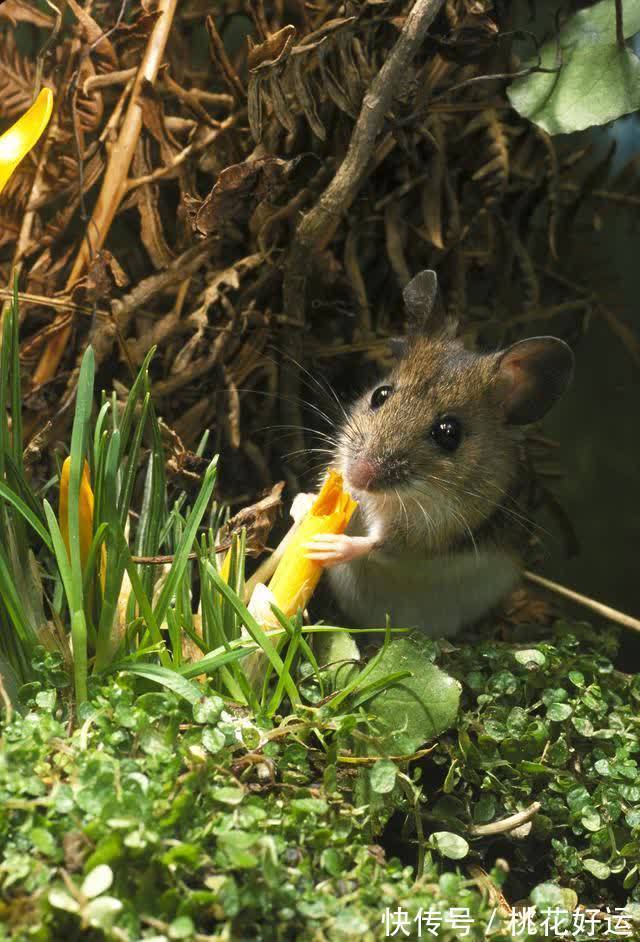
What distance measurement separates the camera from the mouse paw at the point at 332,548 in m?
2.43

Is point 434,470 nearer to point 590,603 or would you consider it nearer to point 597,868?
point 590,603

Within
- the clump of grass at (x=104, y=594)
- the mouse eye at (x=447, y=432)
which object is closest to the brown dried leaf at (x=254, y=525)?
the clump of grass at (x=104, y=594)

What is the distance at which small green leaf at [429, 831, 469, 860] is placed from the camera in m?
1.97

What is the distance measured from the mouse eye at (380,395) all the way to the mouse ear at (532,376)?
33cm

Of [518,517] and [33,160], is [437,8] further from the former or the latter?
[518,517]

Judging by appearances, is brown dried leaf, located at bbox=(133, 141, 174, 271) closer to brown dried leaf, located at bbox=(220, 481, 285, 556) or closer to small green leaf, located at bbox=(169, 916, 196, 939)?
brown dried leaf, located at bbox=(220, 481, 285, 556)

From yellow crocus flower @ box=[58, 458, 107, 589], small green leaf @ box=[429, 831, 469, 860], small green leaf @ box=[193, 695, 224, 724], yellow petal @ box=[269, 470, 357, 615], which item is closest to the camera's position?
small green leaf @ box=[193, 695, 224, 724]

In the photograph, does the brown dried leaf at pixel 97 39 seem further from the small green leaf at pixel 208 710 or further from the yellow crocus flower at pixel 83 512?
the small green leaf at pixel 208 710

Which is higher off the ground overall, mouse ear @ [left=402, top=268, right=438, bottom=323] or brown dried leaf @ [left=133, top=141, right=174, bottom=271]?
brown dried leaf @ [left=133, top=141, right=174, bottom=271]

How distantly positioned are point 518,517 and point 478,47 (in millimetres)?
1402

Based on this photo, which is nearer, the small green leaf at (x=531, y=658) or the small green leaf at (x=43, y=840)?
the small green leaf at (x=43, y=840)

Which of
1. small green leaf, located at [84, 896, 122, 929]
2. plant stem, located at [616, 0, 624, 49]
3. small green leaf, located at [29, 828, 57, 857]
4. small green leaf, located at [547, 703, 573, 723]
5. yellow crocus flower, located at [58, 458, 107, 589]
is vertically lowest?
small green leaf, located at [547, 703, 573, 723]

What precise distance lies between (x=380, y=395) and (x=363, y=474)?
0.34m

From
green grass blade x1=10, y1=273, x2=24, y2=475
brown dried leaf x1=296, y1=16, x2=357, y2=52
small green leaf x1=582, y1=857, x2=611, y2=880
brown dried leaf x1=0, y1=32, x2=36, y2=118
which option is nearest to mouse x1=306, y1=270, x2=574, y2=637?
brown dried leaf x1=296, y1=16, x2=357, y2=52
